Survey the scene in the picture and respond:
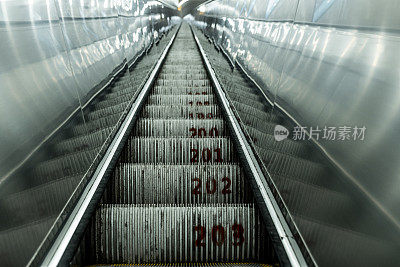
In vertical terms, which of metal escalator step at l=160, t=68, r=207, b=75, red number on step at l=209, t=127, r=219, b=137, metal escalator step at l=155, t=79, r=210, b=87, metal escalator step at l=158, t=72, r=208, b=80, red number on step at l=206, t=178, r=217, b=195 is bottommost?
red number on step at l=206, t=178, r=217, b=195

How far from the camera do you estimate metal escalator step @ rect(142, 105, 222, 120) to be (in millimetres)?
4727

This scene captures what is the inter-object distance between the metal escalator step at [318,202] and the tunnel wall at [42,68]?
1450mm

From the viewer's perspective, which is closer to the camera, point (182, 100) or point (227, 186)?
point (227, 186)

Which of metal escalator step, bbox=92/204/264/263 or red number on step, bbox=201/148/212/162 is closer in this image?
metal escalator step, bbox=92/204/264/263

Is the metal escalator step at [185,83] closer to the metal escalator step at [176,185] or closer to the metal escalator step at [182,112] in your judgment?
the metal escalator step at [182,112]

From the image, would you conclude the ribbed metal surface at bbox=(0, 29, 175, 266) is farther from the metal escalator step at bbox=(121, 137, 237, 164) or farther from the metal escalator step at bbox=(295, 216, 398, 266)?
the metal escalator step at bbox=(295, 216, 398, 266)

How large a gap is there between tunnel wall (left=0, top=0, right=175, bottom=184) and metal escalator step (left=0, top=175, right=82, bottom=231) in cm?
13

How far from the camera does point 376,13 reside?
1.21m

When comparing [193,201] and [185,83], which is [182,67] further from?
[193,201]

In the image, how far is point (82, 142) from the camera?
2.58 metres

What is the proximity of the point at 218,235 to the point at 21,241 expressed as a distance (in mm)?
1295

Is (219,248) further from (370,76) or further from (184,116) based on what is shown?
(184,116)

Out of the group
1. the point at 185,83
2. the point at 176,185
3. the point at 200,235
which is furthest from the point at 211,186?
the point at 185,83

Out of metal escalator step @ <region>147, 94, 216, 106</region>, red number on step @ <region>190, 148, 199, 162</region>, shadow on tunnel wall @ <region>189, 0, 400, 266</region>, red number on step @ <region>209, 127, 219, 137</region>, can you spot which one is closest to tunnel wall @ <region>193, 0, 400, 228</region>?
shadow on tunnel wall @ <region>189, 0, 400, 266</region>
